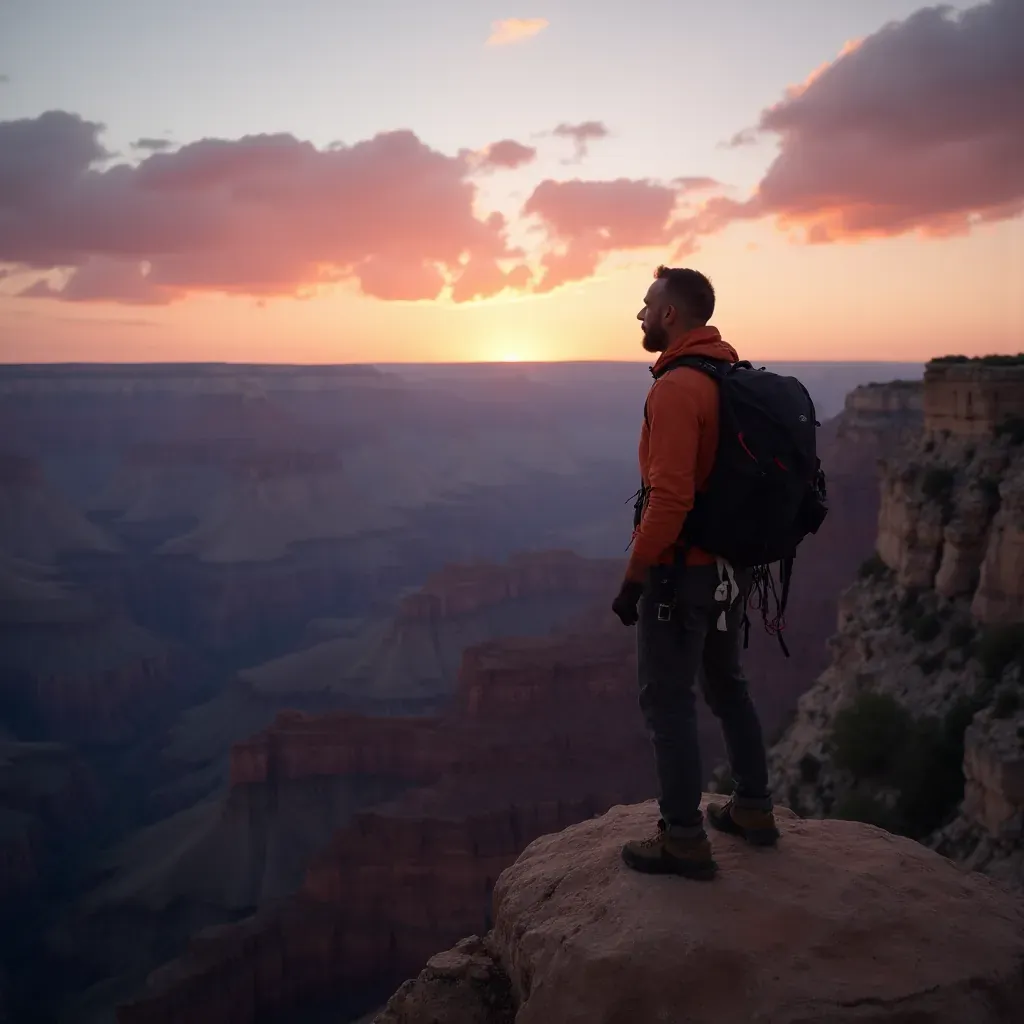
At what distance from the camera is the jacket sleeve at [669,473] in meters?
4.06

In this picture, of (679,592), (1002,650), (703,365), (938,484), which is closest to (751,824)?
(679,592)

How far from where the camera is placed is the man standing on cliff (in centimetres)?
409

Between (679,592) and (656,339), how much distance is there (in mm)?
1316

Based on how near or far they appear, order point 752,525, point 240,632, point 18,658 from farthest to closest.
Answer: point 240,632 → point 18,658 → point 752,525

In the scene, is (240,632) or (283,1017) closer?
(283,1017)

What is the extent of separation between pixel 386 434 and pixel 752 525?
429 ft

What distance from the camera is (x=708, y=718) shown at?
122ft

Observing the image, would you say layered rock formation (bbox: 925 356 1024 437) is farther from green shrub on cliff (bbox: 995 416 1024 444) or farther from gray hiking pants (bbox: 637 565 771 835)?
gray hiking pants (bbox: 637 565 771 835)

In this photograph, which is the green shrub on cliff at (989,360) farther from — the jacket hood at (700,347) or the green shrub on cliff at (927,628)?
the jacket hood at (700,347)

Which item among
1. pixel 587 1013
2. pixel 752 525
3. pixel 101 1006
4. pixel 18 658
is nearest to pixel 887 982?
pixel 587 1013

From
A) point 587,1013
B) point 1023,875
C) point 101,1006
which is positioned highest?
point 587,1013

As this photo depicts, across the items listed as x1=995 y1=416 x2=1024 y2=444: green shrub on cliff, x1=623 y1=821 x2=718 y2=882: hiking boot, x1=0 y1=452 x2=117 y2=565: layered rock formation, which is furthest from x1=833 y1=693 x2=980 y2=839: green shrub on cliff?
x1=0 y1=452 x2=117 y2=565: layered rock formation

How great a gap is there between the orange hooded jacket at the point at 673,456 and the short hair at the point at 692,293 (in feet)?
1.47

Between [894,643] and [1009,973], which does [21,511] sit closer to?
[894,643]
